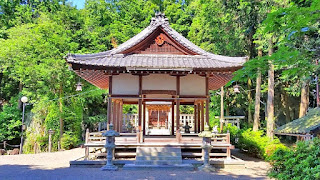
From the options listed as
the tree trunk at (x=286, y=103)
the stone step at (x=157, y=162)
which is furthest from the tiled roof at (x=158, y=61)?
the tree trunk at (x=286, y=103)

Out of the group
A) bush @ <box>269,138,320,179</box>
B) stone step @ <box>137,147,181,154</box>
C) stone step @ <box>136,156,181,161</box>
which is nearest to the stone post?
stone step @ <box>136,156,181,161</box>

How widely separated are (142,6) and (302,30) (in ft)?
73.4

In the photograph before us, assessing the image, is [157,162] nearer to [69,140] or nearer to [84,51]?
[69,140]

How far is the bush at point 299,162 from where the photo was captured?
594cm

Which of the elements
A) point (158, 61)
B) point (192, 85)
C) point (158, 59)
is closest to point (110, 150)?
point (158, 61)

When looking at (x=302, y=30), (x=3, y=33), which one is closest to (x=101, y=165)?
(x=302, y=30)

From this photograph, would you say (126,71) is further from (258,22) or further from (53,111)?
(258,22)

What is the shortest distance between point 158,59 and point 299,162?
6.85m

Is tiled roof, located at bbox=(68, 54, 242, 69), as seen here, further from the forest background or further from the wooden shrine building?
the forest background

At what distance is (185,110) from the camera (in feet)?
82.9

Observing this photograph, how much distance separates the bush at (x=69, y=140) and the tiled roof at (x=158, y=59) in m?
9.61

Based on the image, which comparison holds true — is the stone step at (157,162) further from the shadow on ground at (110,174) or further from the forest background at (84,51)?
the forest background at (84,51)

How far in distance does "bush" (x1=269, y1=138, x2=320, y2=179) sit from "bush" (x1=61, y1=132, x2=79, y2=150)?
15.1 metres

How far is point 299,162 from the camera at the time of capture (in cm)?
657
